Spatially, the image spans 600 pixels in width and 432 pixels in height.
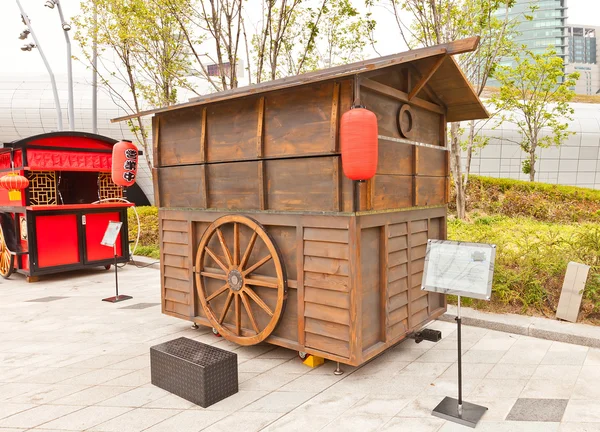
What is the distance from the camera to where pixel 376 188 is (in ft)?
16.5

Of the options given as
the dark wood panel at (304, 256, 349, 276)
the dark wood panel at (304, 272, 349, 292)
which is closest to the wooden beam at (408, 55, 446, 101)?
the dark wood panel at (304, 256, 349, 276)

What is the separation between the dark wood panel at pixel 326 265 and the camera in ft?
15.9

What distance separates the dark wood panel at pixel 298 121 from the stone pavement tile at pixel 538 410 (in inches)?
126

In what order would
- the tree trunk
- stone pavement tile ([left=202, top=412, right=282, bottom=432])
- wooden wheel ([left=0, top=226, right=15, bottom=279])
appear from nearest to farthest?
stone pavement tile ([left=202, top=412, right=282, bottom=432]), wooden wheel ([left=0, top=226, right=15, bottom=279]), the tree trunk

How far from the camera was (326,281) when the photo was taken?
500cm

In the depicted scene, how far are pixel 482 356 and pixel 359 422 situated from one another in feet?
7.96

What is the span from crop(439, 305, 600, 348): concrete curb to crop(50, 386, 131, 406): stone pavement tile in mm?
4953

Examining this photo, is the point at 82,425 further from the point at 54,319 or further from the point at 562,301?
the point at 562,301

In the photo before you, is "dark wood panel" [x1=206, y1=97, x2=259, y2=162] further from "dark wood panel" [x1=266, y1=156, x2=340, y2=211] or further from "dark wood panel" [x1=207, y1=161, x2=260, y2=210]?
"dark wood panel" [x1=266, y1=156, x2=340, y2=211]

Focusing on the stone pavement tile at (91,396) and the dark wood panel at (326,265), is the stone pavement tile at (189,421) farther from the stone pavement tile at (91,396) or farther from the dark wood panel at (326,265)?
the dark wood panel at (326,265)

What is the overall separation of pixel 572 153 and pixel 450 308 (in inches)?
950

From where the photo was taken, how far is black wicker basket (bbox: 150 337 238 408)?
4.48 meters

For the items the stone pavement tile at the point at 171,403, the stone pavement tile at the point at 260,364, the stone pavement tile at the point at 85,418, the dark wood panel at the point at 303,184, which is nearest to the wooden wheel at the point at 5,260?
the stone pavement tile at the point at 85,418

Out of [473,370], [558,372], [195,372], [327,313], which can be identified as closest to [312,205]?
[327,313]
